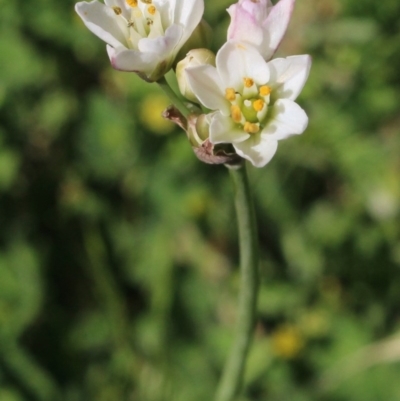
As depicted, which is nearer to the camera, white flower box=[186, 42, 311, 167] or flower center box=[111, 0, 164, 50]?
white flower box=[186, 42, 311, 167]

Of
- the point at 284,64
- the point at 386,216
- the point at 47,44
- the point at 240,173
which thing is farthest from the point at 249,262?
the point at 47,44

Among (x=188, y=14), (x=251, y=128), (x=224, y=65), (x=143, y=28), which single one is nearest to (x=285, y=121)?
(x=251, y=128)

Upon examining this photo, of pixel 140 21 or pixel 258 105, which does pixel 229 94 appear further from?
pixel 140 21

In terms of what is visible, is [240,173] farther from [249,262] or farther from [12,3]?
[12,3]

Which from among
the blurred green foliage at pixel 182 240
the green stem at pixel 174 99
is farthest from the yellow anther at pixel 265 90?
the blurred green foliage at pixel 182 240

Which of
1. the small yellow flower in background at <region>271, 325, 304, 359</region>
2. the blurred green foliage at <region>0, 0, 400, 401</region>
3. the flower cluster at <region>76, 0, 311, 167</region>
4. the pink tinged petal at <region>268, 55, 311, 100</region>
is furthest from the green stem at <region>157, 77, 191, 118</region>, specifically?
the small yellow flower in background at <region>271, 325, 304, 359</region>

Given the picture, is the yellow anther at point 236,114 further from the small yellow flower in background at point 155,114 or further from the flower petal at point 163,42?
the small yellow flower in background at point 155,114

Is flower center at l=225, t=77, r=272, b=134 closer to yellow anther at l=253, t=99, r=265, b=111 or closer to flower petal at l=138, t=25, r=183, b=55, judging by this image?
yellow anther at l=253, t=99, r=265, b=111

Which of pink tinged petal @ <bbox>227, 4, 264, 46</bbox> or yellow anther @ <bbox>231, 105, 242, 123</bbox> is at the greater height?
pink tinged petal @ <bbox>227, 4, 264, 46</bbox>
